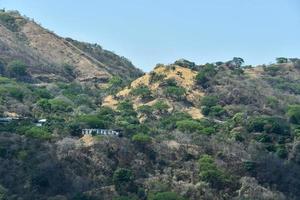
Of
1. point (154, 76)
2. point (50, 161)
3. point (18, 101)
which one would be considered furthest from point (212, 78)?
point (50, 161)

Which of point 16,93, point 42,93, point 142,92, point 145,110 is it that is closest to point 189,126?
point 145,110

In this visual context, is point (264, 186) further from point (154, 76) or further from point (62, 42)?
point (62, 42)

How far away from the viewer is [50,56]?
484 ft

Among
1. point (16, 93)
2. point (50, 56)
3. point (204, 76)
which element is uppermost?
point (50, 56)

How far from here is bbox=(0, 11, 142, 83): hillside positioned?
136000 millimetres

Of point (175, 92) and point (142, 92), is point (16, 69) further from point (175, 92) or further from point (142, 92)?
point (175, 92)

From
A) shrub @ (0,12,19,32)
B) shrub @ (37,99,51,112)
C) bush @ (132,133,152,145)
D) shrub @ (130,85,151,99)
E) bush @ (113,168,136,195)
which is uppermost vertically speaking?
shrub @ (0,12,19,32)

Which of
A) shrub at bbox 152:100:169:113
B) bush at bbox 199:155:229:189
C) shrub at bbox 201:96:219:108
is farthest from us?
shrub at bbox 201:96:219:108

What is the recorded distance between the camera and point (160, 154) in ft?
282

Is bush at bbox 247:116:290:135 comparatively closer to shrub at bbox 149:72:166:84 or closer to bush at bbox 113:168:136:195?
shrub at bbox 149:72:166:84

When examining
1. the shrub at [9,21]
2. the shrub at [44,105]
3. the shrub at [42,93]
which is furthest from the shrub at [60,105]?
the shrub at [9,21]

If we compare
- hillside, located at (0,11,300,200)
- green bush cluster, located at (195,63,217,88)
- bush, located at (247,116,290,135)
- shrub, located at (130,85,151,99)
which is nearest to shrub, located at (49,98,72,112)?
hillside, located at (0,11,300,200)

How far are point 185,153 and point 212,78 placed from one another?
118 ft

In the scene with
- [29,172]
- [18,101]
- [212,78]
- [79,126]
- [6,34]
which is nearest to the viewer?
[29,172]
